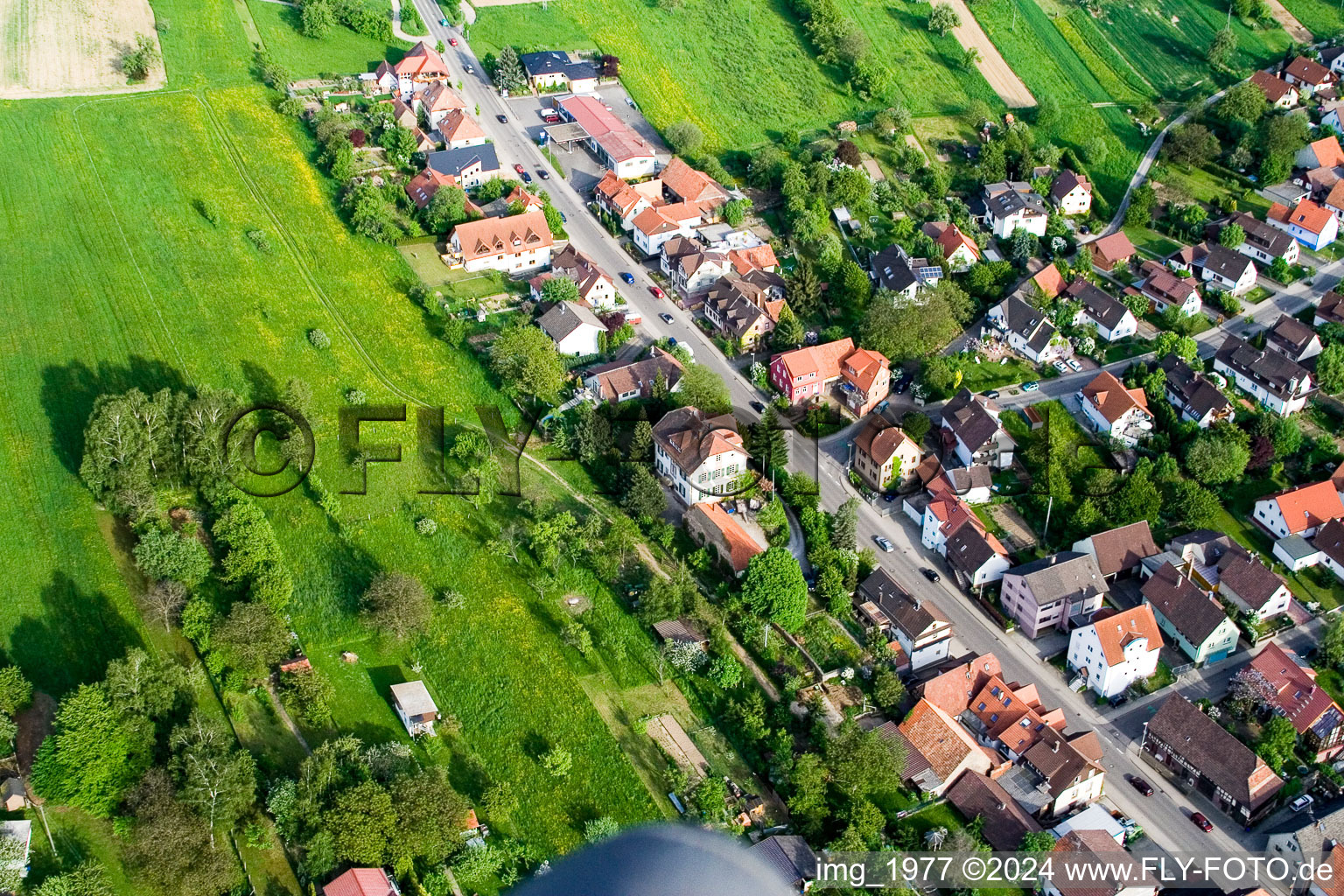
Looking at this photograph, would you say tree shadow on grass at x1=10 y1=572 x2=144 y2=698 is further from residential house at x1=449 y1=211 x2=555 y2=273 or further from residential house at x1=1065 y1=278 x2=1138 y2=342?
residential house at x1=1065 y1=278 x2=1138 y2=342

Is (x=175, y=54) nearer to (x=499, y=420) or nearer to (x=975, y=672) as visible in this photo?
(x=499, y=420)

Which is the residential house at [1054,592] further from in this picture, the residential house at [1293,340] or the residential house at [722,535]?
the residential house at [1293,340]

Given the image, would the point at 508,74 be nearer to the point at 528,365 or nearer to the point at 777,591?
the point at 528,365

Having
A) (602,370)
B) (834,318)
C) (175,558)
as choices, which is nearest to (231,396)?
(175,558)

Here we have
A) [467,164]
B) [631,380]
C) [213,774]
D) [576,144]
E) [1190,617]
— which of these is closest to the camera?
[213,774]

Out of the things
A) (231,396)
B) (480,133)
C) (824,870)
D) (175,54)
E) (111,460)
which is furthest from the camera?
(175,54)

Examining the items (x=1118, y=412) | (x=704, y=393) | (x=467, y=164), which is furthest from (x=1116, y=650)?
(x=467, y=164)
